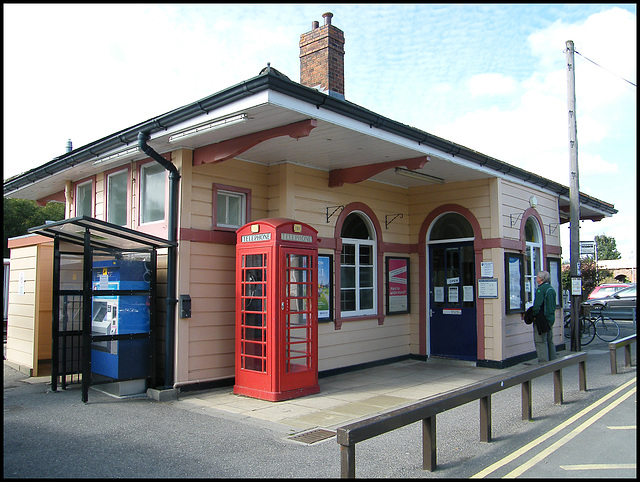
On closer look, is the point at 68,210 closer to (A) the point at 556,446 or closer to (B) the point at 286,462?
(B) the point at 286,462

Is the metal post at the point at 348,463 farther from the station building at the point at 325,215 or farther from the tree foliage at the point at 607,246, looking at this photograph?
the tree foliage at the point at 607,246

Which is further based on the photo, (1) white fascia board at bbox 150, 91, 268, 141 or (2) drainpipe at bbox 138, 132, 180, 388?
(2) drainpipe at bbox 138, 132, 180, 388

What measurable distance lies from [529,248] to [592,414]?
601cm

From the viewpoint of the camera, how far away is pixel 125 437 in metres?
6.05

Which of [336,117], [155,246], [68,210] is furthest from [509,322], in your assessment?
[68,210]

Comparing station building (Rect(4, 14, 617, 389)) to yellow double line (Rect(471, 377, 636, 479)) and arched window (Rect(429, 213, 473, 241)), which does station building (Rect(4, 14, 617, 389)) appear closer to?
arched window (Rect(429, 213, 473, 241))

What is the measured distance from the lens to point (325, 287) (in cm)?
995

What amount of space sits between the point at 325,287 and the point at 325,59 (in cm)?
425

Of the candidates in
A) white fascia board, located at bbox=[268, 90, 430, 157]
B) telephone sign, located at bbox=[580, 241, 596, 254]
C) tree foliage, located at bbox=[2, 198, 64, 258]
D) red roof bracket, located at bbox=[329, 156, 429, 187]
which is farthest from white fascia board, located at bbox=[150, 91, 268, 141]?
tree foliage, located at bbox=[2, 198, 64, 258]

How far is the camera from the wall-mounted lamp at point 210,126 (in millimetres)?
6928

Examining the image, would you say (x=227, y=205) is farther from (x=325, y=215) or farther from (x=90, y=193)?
(x=90, y=193)

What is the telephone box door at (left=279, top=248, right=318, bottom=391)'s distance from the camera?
26.4 ft

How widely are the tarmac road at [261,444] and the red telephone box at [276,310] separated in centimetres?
102

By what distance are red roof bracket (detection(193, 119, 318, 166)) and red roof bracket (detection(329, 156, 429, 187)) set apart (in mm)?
2539
